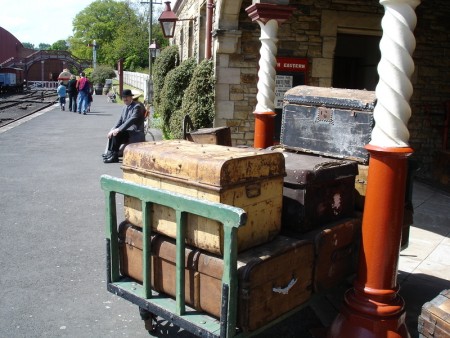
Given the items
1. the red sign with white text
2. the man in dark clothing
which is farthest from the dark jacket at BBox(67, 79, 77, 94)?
the red sign with white text

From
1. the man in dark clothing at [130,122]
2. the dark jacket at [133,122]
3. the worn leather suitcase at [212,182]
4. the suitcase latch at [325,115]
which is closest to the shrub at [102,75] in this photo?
the man in dark clothing at [130,122]

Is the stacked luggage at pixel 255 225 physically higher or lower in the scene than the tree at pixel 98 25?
lower

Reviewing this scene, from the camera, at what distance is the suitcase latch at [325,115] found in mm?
4137

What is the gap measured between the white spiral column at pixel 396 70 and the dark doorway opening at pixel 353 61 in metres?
8.72

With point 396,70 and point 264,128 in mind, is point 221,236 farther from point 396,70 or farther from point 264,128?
point 264,128

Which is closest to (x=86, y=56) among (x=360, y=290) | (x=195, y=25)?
(x=195, y=25)

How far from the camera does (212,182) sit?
2.79 m

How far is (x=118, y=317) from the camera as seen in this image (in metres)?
3.84

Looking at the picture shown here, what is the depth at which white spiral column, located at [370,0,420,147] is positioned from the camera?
304 cm

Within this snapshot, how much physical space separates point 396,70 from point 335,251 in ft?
4.15

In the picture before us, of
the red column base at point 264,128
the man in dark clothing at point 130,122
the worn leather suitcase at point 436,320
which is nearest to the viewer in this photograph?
→ the worn leather suitcase at point 436,320

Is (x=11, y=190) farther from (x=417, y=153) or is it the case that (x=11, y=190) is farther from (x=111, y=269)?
(x=417, y=153)

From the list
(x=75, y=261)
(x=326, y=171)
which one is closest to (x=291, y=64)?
(x=75, y=261)

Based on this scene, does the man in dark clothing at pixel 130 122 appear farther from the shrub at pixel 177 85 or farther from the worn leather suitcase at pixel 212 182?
the worn leather suitcase at pixel 212 182
